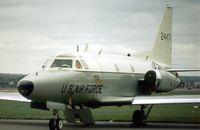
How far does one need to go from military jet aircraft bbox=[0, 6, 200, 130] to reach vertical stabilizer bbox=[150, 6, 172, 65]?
5.43 ft

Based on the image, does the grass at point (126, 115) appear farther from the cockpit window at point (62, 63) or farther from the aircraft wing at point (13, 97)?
the cockpit window at point (62, 63)

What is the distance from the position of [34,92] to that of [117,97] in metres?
6.22

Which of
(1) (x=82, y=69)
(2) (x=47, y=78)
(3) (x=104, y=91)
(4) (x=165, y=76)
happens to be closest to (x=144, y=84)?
(4) (x=165, y=76)

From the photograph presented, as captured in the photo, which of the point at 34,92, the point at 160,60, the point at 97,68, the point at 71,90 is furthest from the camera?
the point at 160,60

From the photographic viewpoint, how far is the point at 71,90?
22.0 meters

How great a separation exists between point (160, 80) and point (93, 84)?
3904mm

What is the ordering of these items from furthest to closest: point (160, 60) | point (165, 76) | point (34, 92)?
point (160, 60), point (165, 76), point (34, 92)

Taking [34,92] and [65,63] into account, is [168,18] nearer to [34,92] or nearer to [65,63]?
[65,63]

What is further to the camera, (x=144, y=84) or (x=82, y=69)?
(x=144, y=84)

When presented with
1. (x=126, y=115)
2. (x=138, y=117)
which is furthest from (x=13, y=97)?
(x=126, y=115)

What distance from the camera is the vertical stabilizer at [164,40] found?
1228 inches

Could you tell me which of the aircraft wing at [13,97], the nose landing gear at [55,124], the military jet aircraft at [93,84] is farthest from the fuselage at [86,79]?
the aircraft wing at [13,97]

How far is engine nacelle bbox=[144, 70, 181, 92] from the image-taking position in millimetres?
25875

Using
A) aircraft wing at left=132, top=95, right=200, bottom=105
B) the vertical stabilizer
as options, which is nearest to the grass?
the vertical stabilizer
